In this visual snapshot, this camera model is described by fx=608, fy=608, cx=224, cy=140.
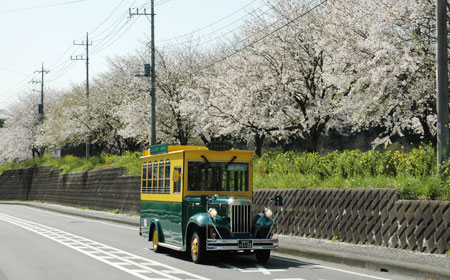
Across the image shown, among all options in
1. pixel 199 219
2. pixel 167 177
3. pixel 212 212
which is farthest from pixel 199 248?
pixel 167 177

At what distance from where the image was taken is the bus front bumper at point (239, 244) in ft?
45.4

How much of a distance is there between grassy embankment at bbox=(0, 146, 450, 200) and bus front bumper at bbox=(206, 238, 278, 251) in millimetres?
3007

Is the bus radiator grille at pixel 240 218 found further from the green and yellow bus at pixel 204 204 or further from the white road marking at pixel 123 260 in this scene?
the white road marking at pixel 123 260

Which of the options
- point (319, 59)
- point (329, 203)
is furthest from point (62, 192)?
point (329, 203)

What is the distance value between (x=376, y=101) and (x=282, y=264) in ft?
43.2

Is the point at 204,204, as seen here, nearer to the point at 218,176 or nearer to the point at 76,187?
the point at 218,176

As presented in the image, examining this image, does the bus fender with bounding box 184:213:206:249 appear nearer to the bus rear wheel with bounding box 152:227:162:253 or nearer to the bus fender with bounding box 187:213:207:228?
the bus fender with bounding box 187:213:207:228

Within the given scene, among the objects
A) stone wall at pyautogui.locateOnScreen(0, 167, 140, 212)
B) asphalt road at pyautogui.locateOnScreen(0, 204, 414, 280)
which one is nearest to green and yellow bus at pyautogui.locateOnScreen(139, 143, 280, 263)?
asphalt road at pyautogui.locateOnScreen(0, 204, 414, 280)

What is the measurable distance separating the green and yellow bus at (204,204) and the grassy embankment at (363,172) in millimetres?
1182

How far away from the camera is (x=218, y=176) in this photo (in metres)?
15.8

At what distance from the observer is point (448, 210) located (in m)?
13.5

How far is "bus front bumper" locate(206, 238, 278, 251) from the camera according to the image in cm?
1383

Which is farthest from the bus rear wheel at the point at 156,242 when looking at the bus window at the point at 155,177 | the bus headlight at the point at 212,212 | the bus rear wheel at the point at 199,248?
the bus headlight at the point at 212,212

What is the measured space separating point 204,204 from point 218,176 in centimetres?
184
